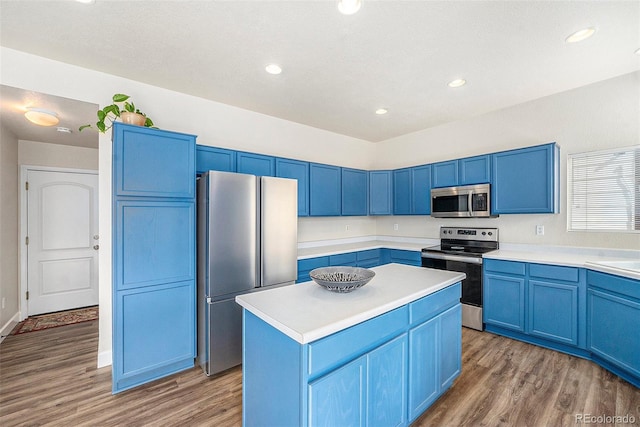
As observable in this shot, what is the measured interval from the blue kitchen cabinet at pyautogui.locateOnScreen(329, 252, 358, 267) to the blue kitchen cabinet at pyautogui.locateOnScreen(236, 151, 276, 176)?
140 cm

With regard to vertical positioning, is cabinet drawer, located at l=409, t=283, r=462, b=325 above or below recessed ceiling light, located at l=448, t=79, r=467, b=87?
below

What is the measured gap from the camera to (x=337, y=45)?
217cm

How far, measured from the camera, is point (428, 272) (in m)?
2.19

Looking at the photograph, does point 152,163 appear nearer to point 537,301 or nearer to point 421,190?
point 421,190

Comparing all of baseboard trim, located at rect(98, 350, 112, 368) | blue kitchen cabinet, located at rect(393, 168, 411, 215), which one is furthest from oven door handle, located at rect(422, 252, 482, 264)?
baseboard trim, located at rect(98, 350, 112, 368)

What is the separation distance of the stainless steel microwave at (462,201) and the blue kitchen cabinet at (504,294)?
71 cm

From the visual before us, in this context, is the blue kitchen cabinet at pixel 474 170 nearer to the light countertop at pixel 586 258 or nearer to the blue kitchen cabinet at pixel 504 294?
the light countertop at pixel 586 258

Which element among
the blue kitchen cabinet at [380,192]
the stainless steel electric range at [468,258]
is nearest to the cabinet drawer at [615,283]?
the stainless steel electric range at [468,258]

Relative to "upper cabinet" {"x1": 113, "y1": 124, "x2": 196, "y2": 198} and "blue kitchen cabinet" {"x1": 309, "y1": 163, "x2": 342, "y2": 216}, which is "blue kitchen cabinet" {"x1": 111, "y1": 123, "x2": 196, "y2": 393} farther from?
"blue kitchen cabinet" {"x1": 309, "y1": 163, "x2": 342, "y2": 216}

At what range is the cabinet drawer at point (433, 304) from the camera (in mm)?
1687

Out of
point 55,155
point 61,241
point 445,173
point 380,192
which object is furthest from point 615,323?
point 55,155

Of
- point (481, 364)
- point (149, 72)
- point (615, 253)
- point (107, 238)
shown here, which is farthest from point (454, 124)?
point (107, 238)

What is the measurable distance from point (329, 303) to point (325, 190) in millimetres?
2710

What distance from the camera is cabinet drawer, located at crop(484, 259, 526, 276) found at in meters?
2.89
